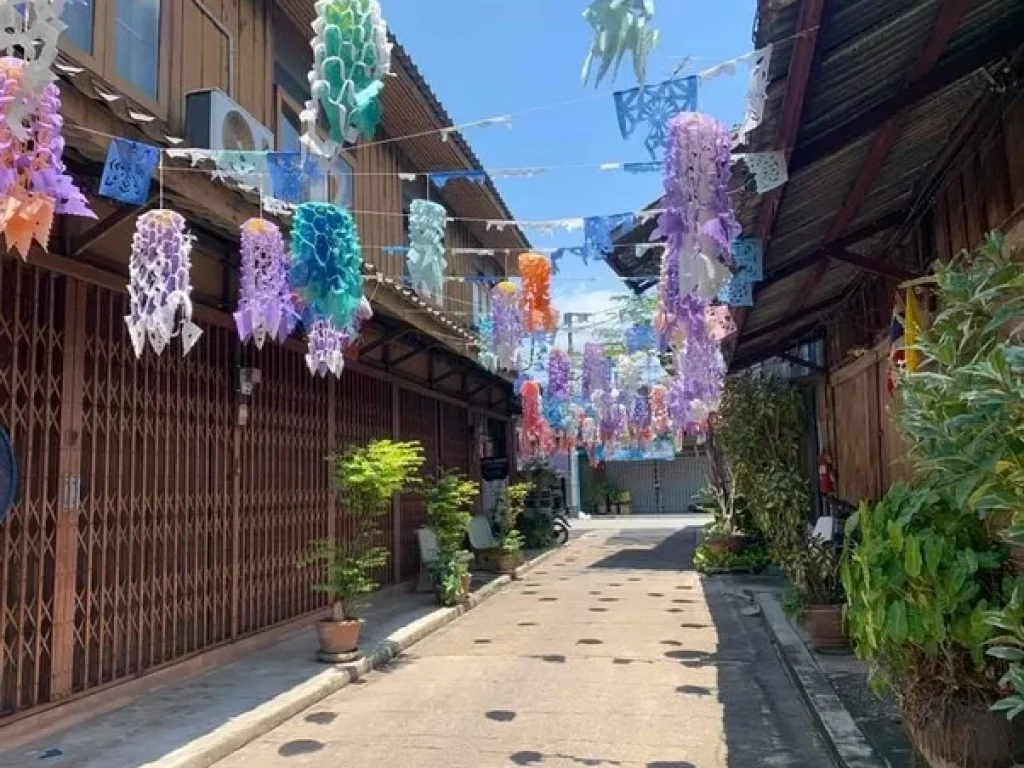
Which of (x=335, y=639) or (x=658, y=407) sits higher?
(x=658, y=407)

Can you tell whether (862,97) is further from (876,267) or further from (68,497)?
(68,497)

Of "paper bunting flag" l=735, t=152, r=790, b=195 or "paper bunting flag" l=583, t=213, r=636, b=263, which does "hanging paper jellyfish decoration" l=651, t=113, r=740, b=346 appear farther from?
"paper bunting flag" l=583, t=213, r=636, b=263

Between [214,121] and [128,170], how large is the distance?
11.2 ft

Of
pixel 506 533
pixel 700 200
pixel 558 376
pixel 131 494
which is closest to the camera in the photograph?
pixel 700 200

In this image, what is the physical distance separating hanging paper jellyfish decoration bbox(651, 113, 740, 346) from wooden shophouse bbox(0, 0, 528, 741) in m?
3.20

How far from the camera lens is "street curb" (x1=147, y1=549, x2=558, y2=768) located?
18.7 feet

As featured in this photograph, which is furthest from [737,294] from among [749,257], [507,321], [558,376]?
[558,376]

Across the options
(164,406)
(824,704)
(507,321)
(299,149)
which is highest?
(299,149)

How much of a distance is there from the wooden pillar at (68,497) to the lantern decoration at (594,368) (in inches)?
506

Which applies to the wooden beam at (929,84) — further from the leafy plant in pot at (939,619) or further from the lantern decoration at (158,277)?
the lantern decoration at (158,277)

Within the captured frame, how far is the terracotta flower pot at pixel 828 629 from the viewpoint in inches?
330

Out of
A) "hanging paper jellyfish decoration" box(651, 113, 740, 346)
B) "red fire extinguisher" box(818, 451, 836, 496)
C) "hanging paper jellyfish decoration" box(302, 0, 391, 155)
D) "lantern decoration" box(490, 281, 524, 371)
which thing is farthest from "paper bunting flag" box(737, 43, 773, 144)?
"red fire extinguisher" box(818, 451, 836, 496)

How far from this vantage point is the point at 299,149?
10898 millimetres

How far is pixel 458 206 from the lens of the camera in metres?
17.0
